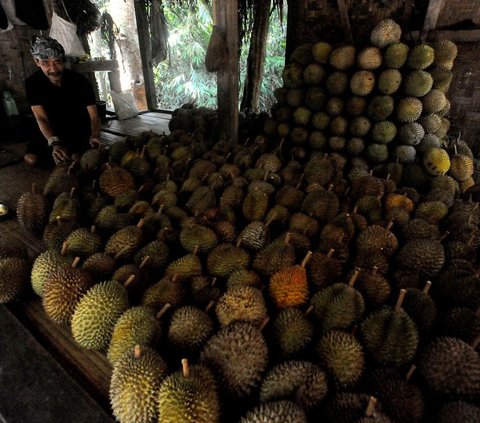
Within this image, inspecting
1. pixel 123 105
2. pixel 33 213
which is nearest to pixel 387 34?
pixel 33 213

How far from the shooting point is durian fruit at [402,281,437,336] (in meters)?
1.46

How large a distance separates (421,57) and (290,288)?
2884mm

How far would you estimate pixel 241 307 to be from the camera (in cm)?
139

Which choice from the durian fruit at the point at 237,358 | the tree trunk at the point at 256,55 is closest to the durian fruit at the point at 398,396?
the durian fruit at the point at 237,358

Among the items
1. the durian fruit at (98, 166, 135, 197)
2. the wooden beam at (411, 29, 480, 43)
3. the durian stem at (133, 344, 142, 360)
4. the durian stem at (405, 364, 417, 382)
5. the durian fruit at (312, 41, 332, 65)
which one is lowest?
the durian stem at (405, 364, 417, 382)

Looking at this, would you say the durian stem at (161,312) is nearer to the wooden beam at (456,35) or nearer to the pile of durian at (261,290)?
the pile of durian at (261,290)

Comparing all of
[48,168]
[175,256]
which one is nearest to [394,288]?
[175,256]

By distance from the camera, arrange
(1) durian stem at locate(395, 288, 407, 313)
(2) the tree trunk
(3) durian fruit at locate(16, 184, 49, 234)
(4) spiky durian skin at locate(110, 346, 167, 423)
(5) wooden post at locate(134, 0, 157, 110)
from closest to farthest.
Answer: (4) spiky durian skin at locate(110, 346, 167, 423), (1) durian stem at locate(395, 288, 407, 313), (3) durian fruit at locate(16, 184, 49, 234), (2) the tree trunk, (5) wooden post at locate(134, 0, 157, 110)

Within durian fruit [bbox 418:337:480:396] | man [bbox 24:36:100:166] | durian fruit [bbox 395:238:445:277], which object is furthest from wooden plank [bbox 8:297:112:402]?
man [bbox 24:36:100:166]

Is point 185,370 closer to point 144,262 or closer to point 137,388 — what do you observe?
point 137,388

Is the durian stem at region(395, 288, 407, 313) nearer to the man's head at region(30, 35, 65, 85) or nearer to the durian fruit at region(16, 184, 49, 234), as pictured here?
the durian fruit at region(16, 184, 49, 234)

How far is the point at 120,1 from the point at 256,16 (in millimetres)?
6634

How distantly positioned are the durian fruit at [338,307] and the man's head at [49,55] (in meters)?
3.65

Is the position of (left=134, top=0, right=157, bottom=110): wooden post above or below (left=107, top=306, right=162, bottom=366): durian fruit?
above
